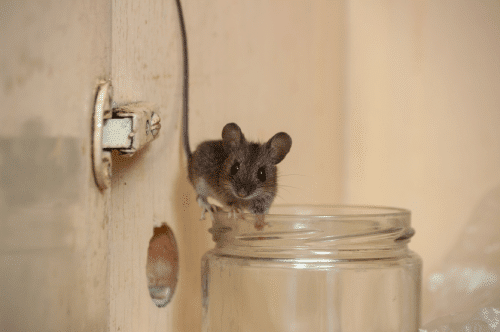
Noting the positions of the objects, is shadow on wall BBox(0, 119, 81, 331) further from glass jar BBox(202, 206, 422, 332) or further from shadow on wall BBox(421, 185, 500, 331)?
shadow on wall BBox(421, 185, 500, 331)

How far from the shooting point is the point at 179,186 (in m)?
0.59

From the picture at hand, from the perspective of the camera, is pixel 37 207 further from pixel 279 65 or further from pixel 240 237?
pixel 279 65

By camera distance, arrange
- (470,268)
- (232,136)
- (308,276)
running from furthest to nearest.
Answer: (470,268) < (232,136) < (308,276)

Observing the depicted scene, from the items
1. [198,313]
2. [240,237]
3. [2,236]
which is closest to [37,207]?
[2,236]

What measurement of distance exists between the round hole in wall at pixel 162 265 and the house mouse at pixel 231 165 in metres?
0.07

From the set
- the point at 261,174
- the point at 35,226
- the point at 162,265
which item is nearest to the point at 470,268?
the point at 261,174

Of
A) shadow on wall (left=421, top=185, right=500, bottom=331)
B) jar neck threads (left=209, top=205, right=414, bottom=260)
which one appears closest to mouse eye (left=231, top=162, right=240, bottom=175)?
jar neck threads (left=209, top=205, right=414, bottom=260)

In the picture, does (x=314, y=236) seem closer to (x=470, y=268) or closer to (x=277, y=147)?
(x=277, y=147)

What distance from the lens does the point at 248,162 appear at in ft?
2.05

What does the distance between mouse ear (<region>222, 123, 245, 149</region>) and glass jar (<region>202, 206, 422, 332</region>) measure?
4.6 inches

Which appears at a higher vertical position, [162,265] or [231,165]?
[231,165]

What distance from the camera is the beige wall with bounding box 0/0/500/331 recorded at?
297 mm

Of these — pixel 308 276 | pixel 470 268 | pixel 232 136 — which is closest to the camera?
pixel 308 276

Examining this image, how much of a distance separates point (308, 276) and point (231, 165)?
20 cm
